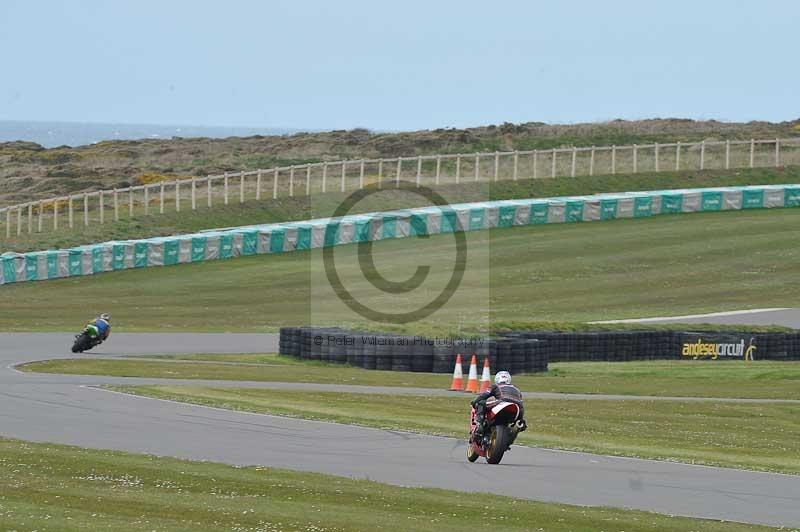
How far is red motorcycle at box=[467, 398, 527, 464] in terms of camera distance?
17438 mm

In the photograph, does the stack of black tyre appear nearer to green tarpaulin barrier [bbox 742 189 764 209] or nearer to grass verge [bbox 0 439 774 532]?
grass verge [bbox 0 439 774 532]

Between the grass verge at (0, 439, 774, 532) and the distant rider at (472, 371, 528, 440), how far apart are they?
2.37 meters

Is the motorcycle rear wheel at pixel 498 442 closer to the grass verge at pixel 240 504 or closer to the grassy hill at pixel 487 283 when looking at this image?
the grass verge at pixel 240 504

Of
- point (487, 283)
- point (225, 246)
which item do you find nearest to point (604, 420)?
point (487, 283)

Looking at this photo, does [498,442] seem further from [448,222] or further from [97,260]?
[448,222]

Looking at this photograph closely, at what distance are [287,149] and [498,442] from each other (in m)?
88.1

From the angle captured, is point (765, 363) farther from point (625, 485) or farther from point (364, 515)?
point (364, 515)

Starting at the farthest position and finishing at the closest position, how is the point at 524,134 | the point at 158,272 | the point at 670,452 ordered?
the point at 524,134 → the point at 158,272 → the point at 670,452

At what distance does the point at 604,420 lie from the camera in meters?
22.8

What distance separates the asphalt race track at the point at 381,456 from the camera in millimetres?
15695

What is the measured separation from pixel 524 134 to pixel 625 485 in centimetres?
8765

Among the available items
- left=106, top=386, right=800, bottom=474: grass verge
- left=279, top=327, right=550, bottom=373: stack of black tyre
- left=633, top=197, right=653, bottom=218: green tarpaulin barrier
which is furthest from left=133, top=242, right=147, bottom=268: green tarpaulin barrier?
left=106, top=386, right=800, bottom=474: grass verge

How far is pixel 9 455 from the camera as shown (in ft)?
56.9

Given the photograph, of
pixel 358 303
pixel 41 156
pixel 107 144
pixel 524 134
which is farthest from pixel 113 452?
pixel 107 144
